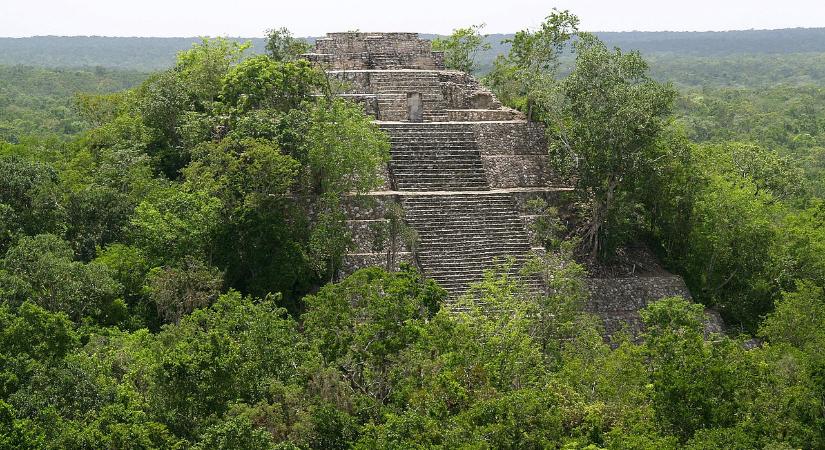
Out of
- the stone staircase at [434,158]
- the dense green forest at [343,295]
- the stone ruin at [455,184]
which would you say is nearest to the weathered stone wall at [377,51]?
the stone ruin at [455,184]

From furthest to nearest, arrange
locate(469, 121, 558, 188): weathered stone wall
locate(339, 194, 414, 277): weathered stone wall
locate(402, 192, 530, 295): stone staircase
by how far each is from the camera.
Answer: locate(469, 121, 558, 188): weathered stone wall
locate(402, 192, 530, 295): stone staircase
locate(339, 194, 414, 277): weathered stone wall

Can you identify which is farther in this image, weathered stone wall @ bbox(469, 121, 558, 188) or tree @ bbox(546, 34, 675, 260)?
weathered stone wall @ bbox(469, 121, 558, 188)

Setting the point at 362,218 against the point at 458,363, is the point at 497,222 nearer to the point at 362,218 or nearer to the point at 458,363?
the point at 362,218

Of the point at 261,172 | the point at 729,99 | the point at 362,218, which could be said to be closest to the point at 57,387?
the point at 261,172

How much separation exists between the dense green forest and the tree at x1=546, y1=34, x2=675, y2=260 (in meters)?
0.05

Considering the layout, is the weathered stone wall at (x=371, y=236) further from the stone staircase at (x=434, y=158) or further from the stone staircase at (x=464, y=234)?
the stone staircase at (x=434, y=158)

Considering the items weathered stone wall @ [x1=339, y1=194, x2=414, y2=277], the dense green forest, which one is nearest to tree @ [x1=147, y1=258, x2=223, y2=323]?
the dense green forest

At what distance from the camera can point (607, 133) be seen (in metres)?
21.1

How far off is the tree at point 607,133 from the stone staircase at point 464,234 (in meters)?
1.56

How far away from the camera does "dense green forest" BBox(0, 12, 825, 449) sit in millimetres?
13883

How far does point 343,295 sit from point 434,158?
809 centimetres

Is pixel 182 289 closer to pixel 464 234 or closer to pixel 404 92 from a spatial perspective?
pixel 464 234

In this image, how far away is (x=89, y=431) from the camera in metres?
13.1

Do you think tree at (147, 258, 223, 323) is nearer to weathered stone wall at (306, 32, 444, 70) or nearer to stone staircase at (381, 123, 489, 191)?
stone staircase at (381, 123, 489, 191)
